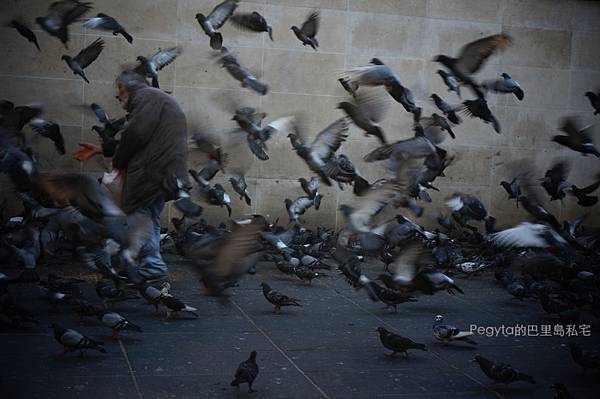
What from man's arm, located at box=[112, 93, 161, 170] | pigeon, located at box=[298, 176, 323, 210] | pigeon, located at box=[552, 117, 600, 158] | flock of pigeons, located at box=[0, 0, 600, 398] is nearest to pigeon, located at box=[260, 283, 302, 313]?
flock of pigeons, located at box=[0, 0, 600, 398]

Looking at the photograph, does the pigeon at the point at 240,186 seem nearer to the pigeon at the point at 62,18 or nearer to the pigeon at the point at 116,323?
the pigeon at the point at 62,18

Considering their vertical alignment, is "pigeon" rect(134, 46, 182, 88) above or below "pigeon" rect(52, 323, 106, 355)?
above

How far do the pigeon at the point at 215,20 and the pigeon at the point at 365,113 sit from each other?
8.81ft

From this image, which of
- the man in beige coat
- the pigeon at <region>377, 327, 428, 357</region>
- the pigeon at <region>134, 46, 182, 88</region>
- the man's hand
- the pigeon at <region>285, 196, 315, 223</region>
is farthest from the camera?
the pigeon at <region>285, 196, 315, 223</region>

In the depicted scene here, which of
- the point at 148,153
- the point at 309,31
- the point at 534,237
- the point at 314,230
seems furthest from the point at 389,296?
the point at 309,31

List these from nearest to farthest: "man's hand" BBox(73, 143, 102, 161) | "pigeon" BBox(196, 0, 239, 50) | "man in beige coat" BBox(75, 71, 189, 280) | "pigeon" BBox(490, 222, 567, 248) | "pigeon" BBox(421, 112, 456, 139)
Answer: "pigeon" BBox(490, 222, 567, 248) → "man's hand" BBox(73, 143, 102, 161) → "man in beige coat" BBox(75, 71, 189, 280) → "pigeon" BBox(421, 112, 456, 139) → "pigeon" BBox(196, 0, 239, 50)

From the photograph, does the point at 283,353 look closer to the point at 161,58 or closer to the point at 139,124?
the point at 139,124

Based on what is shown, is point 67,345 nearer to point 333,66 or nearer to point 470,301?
point 470,301

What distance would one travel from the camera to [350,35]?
43.7ft

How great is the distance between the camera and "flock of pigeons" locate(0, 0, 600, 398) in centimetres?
697

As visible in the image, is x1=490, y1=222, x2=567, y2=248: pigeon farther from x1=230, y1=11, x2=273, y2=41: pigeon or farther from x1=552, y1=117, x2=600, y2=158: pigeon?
x1=230, y1=11, x2=273, y2=41: pigeon

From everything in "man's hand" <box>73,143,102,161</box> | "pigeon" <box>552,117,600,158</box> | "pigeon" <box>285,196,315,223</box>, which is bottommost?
"pigeon" <box>285,196,315,223</box>

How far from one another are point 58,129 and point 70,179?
4.45 meters

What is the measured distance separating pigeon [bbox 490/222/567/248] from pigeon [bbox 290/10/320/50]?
4.27 m
